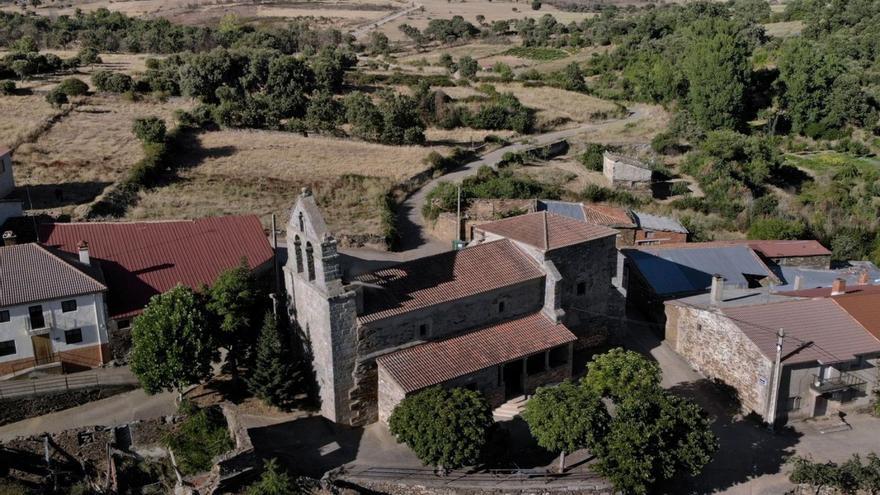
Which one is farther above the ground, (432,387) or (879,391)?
(432,387)

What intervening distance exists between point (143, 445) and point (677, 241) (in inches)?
1284

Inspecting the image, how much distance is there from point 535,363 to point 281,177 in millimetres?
32754

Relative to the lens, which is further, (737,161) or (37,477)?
(737,161)

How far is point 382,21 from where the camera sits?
14025 centimetres

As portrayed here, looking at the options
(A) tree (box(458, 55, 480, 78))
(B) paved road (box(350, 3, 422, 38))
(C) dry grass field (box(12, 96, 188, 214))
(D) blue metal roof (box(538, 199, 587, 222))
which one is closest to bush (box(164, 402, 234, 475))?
(D) blue metal roof (box(538, 199, 587, 222))

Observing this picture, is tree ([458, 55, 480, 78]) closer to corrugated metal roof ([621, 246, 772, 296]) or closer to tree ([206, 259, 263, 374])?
corrugated metal roof ([621, 246, 772, 296])

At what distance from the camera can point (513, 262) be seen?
3303 cm

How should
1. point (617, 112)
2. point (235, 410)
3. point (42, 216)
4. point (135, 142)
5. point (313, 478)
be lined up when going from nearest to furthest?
point (313, 478)
point (235, 410)
point (42, 216)
point (135, 142)
point (617, 112)

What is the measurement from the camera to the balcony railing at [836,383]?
3147 centimetres

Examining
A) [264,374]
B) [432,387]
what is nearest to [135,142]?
[264,374]

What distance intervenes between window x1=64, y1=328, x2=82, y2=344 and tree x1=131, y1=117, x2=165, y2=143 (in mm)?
32813

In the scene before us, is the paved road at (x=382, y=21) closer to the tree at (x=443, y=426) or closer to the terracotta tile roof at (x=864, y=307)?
the terracotta tile roof at (x=864, y=307)

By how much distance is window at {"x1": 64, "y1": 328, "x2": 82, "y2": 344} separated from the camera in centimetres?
3159

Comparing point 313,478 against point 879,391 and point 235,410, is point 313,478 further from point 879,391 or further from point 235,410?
point 879,391
